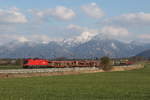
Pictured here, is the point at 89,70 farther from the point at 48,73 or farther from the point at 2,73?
the point at 2,73

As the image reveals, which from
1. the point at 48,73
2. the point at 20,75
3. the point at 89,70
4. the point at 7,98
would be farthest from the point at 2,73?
the point at 7,98

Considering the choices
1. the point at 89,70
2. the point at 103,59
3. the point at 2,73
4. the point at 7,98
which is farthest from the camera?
the point at 103,59

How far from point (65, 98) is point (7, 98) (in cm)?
458

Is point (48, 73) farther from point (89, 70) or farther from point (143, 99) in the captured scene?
point (143, 99)

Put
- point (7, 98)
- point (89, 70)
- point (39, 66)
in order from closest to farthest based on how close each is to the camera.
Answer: point (7, 98), point (89, 70), point (39, 66)

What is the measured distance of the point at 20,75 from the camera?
7406 centimetres

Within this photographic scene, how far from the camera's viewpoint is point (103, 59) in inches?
4921

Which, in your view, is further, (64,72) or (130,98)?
(64,72)

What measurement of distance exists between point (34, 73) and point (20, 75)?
15.6 feet

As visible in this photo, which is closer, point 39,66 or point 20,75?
point 20,75

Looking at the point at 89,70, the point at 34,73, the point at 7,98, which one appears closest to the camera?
the point at 7,98

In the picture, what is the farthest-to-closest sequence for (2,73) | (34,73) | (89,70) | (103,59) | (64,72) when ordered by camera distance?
1. (103,59)
2. (89,70)
3. (64,72)
4. (34,73)
5. (2,73)

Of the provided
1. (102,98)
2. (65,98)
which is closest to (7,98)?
(65,98)

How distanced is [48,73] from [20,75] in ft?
32.5
